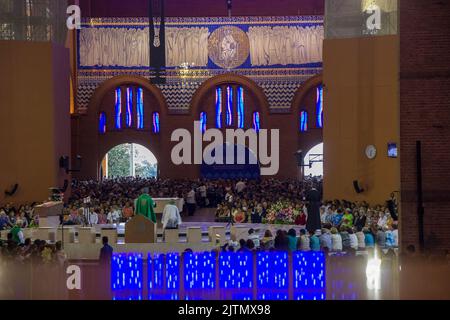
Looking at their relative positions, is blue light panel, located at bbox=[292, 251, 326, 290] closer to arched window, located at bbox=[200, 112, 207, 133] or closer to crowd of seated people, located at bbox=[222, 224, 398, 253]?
crowd of seated people, located at bbox=[222, 224, 398, 253]

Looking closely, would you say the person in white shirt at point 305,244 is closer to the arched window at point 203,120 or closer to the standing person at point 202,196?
the standing person at point 202,196

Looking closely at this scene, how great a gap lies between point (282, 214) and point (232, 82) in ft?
55.0

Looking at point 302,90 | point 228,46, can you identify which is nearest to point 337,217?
point 302,90

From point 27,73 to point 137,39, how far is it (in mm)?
13664

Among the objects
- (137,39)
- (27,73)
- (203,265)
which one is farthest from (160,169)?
(203,265)

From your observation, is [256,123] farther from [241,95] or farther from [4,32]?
[4,32]

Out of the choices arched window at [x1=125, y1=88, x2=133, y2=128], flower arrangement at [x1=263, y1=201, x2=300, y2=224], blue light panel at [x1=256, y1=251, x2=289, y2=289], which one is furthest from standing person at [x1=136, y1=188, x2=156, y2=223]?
arched window at [x1=125, y1=88, x2=133, y2=128]

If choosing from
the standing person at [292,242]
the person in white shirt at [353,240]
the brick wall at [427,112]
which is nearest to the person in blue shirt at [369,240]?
the person in white shirt at [353,240]

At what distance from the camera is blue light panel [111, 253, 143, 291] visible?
1752 cm

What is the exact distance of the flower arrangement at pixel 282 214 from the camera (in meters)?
31.2

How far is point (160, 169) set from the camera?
47125 mm

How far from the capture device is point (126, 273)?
1833 cm

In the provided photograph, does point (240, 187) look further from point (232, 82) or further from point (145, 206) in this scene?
point (145, 206)

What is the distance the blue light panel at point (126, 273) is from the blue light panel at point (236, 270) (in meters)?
1.62
